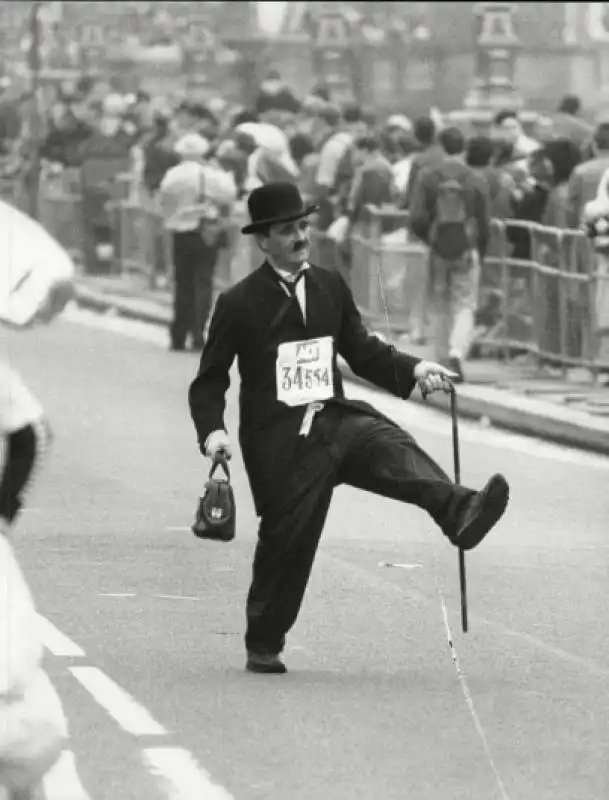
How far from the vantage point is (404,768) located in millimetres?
8359

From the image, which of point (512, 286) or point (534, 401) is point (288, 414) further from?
point (512, 286)

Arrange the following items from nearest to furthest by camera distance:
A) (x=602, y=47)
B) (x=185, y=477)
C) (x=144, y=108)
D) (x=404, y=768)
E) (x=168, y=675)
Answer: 1. (x=404, y=768)
2. (x=168, y=675)
3. (x=185, y=477)
4. (x=144, y=108)
5. (x=602, y=47)

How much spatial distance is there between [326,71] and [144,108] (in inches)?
1199

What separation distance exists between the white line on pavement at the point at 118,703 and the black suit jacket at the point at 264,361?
2.49 ft

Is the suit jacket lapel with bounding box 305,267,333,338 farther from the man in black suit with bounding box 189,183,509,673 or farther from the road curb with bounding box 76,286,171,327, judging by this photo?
the road curb with bounding box 76,286,171,327

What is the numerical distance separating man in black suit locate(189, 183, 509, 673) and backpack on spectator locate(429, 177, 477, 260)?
38.7ft

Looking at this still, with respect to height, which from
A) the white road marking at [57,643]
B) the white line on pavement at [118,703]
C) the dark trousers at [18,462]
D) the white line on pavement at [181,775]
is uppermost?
the dark trousers at [18,462]

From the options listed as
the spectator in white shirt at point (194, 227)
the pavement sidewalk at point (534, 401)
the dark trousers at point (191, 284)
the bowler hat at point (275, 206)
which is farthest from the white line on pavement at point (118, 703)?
the dark trousers at point (191, 284)


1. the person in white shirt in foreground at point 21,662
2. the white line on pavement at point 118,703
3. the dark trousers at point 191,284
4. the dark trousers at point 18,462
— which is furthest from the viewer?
the dark trousers at point 191,284

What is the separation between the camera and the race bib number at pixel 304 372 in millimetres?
9992

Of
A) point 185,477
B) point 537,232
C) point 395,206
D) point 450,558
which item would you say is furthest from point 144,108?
point 450,558

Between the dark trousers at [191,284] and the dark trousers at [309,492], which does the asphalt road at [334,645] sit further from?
the dark trousers at [191,284]

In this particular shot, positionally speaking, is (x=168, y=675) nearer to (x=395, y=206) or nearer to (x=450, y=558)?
(x=450, y=558)

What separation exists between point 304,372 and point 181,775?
212cm
